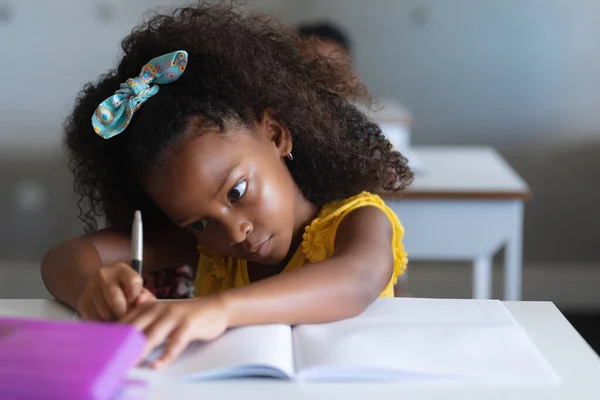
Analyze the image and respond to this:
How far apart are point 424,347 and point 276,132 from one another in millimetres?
427

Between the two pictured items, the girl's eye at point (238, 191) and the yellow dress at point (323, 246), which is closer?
the girl's eye at point (238, 191)

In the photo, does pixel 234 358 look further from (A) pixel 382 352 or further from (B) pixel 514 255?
(B) pixel 514 255

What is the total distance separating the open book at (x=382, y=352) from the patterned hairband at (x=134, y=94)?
349 millimetres

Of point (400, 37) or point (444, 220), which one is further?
point (400, 37)

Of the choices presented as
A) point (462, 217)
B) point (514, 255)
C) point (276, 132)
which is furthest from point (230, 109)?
point (514, 255)

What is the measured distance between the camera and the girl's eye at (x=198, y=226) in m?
1.05

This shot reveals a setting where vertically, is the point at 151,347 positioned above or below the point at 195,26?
below

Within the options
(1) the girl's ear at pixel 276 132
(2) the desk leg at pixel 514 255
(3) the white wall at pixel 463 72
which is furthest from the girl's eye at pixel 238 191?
(3) the white wall at pixel 463 72

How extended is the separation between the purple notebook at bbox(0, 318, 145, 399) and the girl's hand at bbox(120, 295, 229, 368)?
45 mm

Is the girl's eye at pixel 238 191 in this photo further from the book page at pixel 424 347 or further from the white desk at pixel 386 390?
the white desk at pixel 386 390

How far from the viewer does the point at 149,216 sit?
4.15 ft

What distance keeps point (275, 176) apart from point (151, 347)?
37 cm

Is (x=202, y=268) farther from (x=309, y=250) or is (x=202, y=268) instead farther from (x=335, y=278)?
(x=335, y=278)

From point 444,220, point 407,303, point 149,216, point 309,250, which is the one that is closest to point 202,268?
point 149,216
